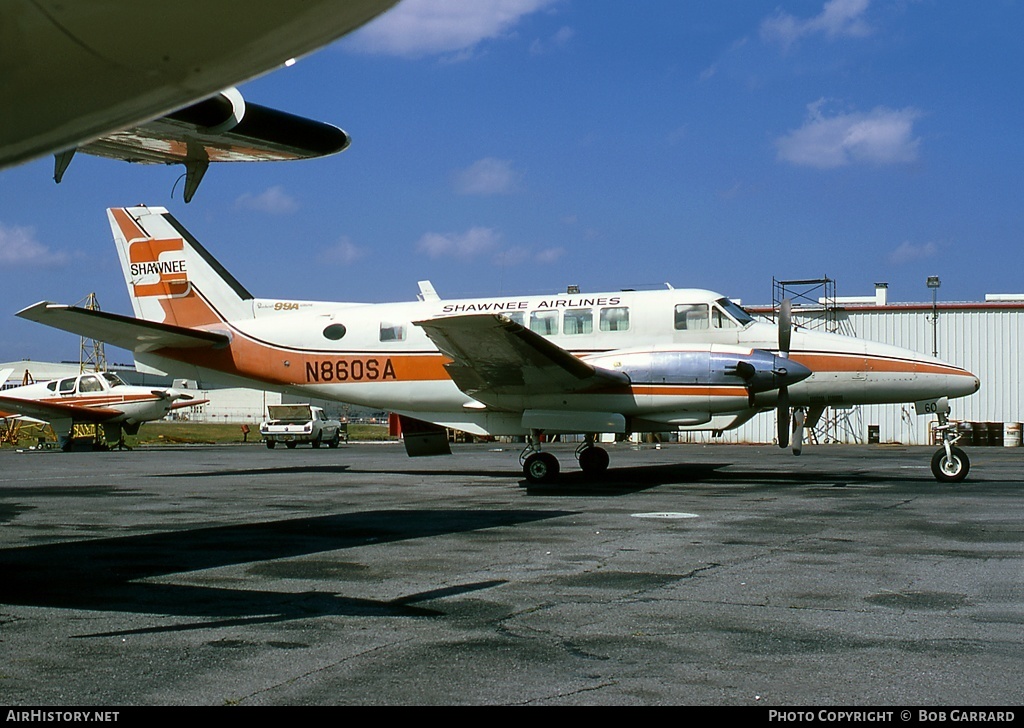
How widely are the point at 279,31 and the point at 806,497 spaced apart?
1309cm

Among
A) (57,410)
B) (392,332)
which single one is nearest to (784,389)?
(392,332)

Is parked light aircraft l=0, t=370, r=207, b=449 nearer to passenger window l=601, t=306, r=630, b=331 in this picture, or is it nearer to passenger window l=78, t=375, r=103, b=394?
passenger window l=78, t=375, r=103, b=394

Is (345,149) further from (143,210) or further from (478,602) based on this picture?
Answer: (143,210)

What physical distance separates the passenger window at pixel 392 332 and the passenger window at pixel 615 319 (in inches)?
176

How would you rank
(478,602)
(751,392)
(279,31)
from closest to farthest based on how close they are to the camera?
(279,31) < (478,602) < (751,392)

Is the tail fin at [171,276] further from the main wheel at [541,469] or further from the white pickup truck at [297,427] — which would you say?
the white pickup truck at [297,427]

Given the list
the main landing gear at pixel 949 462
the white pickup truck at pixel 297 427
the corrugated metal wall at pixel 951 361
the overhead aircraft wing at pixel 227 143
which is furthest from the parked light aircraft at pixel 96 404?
the overhead aircraft wing at pixel 227 143

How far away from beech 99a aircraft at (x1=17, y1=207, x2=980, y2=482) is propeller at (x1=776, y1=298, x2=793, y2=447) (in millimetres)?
37

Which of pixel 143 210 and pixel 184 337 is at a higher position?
pixel 143 210

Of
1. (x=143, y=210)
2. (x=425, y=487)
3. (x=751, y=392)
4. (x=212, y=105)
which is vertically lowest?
(x=425, y=487)

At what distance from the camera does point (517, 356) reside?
55.2 feet

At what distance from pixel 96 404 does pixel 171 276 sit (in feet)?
64.6
